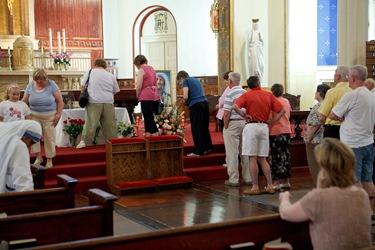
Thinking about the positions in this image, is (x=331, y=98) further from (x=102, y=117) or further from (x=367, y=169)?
(x=102, y=117)

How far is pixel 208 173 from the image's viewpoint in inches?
371

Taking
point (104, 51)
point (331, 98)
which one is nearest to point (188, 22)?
point (104, 51)

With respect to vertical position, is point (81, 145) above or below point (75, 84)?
below

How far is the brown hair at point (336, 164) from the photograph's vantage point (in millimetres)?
3324

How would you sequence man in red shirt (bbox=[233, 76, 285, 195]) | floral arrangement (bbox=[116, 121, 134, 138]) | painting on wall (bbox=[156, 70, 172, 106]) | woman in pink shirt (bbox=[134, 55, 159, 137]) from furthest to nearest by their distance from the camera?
painting on wall (bbox=[156, 70, 172, 106]) < floral arrangement (bbox=[116, 121, 134, 138]) < woman in pink shirt (bbox=[134, 55, 159, 137]) < man in red shirt (bbox=[233, 76, 285, 195])

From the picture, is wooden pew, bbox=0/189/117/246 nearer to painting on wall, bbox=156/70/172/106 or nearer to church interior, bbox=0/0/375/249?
church interior, bbox=0/0/375/249

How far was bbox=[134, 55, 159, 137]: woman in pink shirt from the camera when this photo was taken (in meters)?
9.72

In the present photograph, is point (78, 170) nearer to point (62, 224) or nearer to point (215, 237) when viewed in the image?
point (62, 224)

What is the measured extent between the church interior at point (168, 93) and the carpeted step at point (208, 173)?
2 cm

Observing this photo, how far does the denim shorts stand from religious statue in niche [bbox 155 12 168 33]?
1369cm

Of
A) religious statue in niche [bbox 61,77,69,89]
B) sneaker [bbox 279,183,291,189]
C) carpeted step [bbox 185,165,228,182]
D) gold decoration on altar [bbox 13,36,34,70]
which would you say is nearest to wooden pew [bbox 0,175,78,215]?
sneaker [bbox 279,183,291,189]

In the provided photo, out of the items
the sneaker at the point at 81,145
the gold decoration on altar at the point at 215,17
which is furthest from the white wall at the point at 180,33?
the sneaker at the point at 81,145

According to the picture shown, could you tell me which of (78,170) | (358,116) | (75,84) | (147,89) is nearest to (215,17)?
(75,84)

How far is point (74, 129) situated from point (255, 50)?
6681 mm
